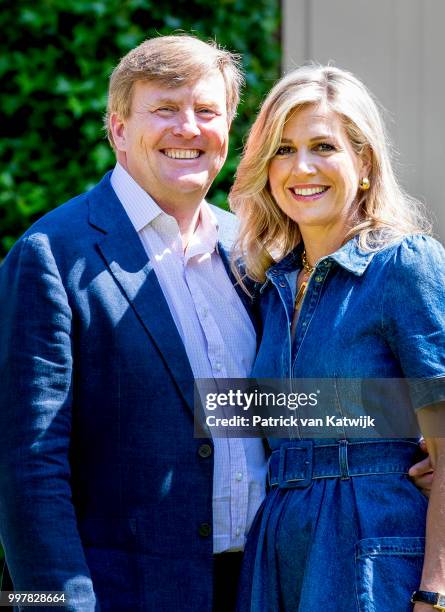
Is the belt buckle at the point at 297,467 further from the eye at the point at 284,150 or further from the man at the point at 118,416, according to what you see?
the eye at the point at 284,150

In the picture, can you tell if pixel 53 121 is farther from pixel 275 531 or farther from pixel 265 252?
pixel 275 531

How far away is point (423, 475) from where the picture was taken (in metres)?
2.44

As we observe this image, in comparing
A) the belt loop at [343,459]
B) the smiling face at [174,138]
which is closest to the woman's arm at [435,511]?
the belt loop at [343,459]

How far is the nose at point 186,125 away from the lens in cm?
279

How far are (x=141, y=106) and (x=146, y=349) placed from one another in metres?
0.70

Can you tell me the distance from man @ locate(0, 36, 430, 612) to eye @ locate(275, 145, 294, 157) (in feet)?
0.86

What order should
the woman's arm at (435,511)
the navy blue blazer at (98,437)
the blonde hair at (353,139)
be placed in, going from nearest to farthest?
the woman's arm at (435,511)
the navy blue blazer at (98,437)
the blonde hair at (353,139)

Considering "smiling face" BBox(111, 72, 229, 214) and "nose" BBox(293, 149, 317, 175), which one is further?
"smiling face" BBox(111, 72, 229, 214)

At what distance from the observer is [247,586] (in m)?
2.56

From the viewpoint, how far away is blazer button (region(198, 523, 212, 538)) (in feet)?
8.21

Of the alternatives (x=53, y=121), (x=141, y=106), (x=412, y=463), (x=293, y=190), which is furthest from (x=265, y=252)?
(x=53, y=121)

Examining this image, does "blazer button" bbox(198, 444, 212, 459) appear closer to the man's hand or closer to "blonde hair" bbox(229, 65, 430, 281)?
the man's hand

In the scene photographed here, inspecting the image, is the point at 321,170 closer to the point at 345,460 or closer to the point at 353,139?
the point at 353,139

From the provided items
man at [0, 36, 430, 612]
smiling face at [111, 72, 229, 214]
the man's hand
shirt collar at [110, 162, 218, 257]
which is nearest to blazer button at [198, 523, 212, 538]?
man at [0, 36, 430, 612]
